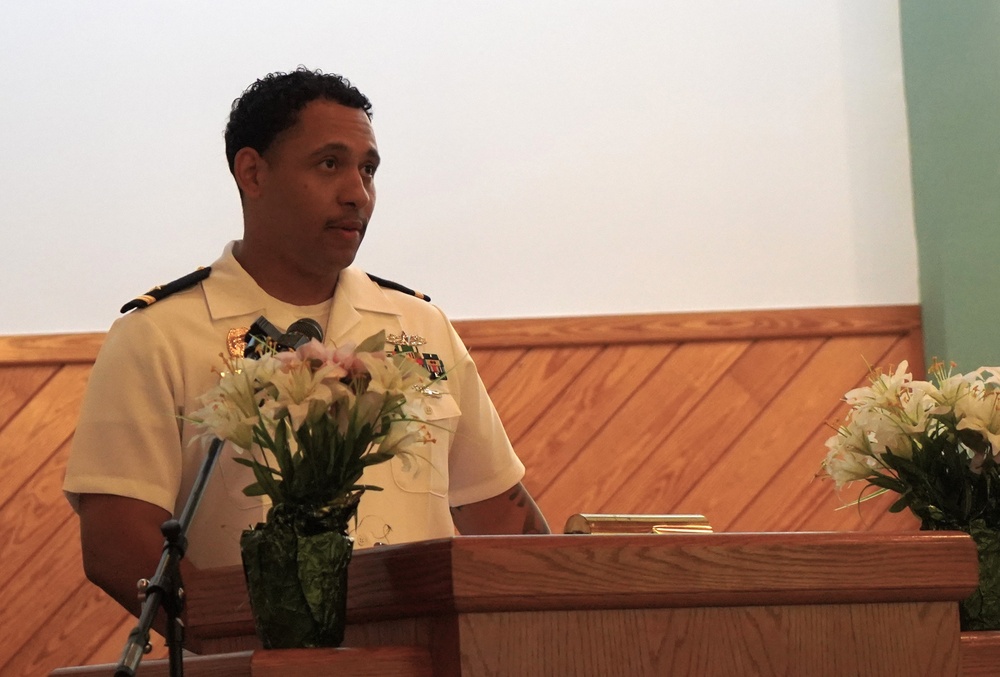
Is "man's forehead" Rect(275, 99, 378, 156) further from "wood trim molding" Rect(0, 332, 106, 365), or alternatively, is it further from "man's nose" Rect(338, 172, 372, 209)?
"wood trim molding" Rect(0, 332, 106, 365)

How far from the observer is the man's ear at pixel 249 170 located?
2.56 m

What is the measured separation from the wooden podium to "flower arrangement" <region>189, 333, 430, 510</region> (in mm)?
165

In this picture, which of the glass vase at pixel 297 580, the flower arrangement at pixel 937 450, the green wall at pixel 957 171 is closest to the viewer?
the glass vase at pixel 297 580

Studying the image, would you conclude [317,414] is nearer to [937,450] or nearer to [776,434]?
[937,450]

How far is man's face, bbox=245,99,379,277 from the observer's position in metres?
2.45

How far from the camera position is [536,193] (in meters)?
3.42

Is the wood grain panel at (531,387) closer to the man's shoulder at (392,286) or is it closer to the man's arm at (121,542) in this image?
the man's shoulder at (392,286)

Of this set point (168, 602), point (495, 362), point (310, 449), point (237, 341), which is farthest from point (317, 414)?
point (495, 362)

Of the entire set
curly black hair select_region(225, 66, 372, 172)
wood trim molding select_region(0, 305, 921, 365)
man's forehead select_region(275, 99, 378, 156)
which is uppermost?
curly black hair select_region(225, 66, 372, 172)

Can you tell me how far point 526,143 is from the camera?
3.44 m

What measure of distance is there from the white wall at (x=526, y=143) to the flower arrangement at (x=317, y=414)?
1728mm

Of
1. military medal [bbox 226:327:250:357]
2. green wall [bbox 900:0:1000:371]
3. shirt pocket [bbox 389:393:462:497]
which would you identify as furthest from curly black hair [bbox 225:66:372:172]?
green wall [bbox 900:0:1000:371]

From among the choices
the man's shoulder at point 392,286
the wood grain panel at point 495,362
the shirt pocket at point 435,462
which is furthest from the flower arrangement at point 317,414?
the wood grain panel at point 495,362

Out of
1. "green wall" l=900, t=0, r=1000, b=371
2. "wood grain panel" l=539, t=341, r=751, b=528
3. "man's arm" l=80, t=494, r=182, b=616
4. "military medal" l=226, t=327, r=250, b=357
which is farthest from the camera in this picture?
"wood grain panel" l=539, t=341, r=751, b=528
